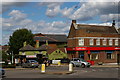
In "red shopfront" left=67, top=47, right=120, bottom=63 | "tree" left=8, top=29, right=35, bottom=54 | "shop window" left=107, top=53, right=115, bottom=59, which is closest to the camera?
"red shopfront" left=67, top=47, right=120, bottom=63

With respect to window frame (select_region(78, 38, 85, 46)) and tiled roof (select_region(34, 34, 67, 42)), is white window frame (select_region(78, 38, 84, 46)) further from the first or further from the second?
tiled roof (select_region(34, 34, 67, 42))

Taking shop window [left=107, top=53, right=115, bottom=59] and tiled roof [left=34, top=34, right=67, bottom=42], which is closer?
shop window [left=107, top=53, right=115, bottom=59]

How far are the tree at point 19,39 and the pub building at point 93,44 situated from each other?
15969 mm

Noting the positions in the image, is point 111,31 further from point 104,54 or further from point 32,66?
point 32,66

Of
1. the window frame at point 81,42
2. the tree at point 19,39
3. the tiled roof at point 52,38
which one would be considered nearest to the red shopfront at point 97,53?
the window frame at point 81,42

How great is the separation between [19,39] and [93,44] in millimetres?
24315

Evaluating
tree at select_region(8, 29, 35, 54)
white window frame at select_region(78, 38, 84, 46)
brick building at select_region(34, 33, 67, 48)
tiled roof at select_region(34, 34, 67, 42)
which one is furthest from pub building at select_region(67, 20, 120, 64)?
tiled roof at select_region(34, 34, 67, 42)

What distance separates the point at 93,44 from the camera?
205ft

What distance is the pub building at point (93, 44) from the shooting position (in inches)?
2431

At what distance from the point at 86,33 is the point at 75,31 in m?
3.16

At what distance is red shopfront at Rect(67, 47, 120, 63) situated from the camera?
61719 millimetres

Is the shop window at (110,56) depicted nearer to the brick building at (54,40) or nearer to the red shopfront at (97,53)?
the red shopfront at (97,53)

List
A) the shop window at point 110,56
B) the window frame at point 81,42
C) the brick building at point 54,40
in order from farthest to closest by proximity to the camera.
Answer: the brick building at point 54,40, the shop window at point 110,56, the window frame at point 81,42

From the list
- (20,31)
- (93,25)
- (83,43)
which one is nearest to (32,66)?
(83,43)
